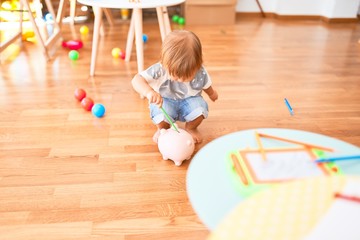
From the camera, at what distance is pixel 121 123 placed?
155cm

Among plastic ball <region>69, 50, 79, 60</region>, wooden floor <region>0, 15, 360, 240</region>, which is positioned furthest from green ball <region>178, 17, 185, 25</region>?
plastic ball <region>69, 50, 79, 60</region>

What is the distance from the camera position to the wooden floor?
103cm

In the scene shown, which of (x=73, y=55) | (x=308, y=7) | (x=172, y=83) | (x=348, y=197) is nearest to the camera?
(x=348, y=197)

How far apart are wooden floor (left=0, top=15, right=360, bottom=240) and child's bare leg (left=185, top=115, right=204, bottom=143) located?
2.4 inches

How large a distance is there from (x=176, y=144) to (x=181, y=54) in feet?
1.02

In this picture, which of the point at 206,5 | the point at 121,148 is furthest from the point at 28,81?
the point at 206,5

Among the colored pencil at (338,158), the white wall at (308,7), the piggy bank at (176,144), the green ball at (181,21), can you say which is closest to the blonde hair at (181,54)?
the piggy bank at (176,144)

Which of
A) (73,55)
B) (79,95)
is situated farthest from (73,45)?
(79,95)

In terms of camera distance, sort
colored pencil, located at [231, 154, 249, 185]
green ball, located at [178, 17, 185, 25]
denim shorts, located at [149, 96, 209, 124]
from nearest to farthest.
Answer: colored pencil, located at [231, 154, 249, 185], denim shorts, located at [149, 96, 209, 124], green ball, located at [178, 17, 185, 25]

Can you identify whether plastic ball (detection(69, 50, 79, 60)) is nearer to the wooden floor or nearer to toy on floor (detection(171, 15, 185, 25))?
the wooden floor

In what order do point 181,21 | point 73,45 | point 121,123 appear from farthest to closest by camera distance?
point 181,21
point 73,45
point 121,123

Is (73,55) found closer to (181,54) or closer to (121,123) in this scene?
(121,123)

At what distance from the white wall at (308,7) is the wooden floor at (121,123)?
0.87m

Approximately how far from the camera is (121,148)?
1.37m
